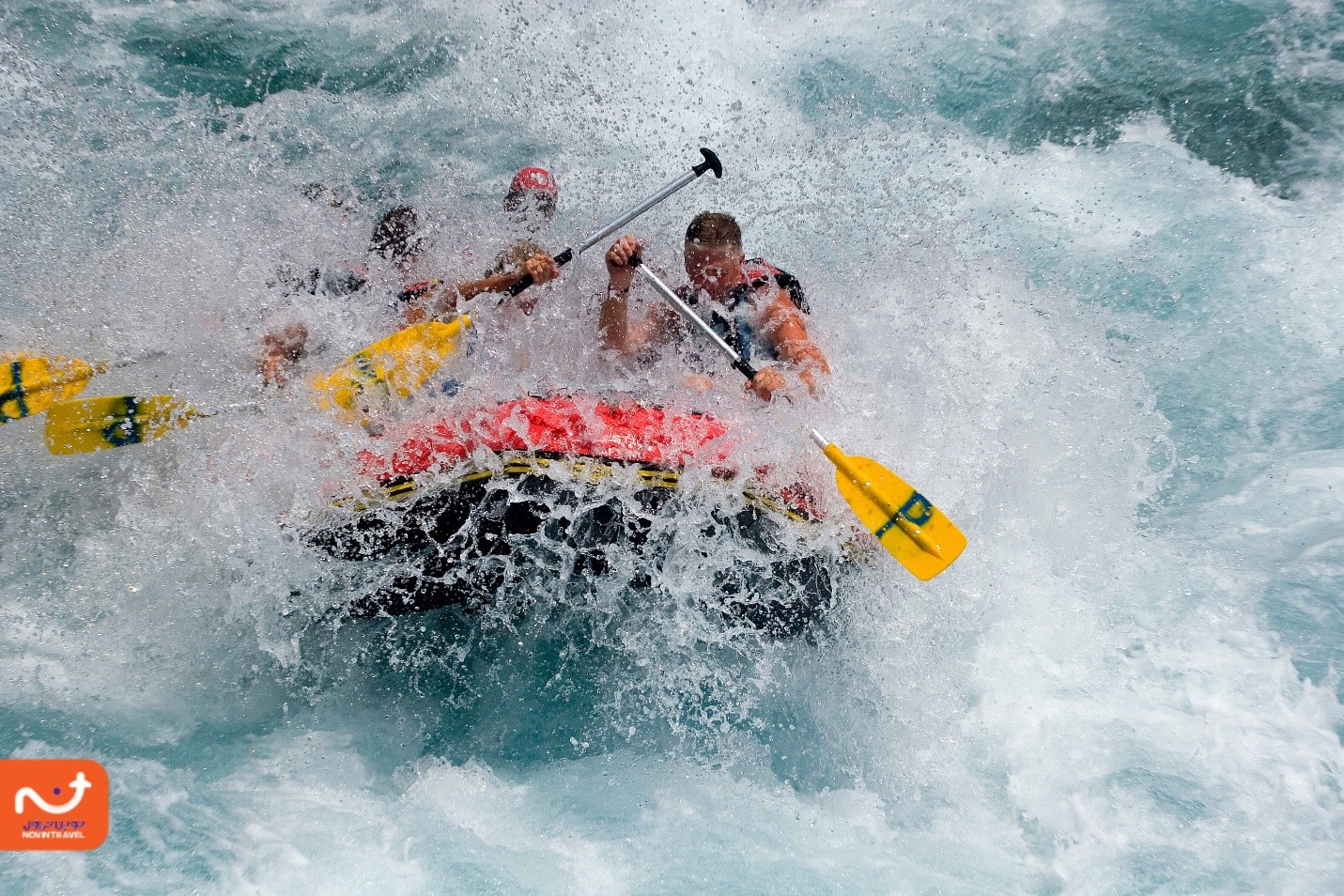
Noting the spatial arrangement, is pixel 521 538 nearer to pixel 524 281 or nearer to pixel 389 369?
pixel 389 369

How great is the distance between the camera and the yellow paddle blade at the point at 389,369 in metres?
3.10

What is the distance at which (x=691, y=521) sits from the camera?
3.00 m

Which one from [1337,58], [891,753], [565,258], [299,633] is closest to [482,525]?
[299,633]

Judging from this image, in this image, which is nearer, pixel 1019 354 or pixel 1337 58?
pixel 1019 354

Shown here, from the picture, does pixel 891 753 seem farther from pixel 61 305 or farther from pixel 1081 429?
pixel 61 305

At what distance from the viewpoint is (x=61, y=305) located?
3895 millimetres

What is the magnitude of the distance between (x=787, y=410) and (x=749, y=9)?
13.2 ft

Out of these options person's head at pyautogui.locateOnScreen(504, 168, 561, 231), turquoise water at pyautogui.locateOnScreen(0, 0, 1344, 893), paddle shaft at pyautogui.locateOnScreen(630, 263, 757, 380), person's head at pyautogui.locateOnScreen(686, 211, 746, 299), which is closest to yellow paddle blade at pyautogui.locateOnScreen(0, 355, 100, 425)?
turquoise water at pyautogui.locateOnScreen(0, 0, 1344, 893)

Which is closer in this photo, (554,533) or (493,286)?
(554,533)

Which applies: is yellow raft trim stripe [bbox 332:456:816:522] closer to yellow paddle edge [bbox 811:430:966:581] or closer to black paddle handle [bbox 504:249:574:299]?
yellow paddle edge [bbox 811:430:966:581]

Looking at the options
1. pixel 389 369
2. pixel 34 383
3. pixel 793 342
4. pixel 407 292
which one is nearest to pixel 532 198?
pixel 407 292

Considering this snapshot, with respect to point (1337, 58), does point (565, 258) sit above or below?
below

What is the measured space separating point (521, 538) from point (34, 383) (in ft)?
6.66

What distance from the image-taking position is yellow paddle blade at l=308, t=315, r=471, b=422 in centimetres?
310
